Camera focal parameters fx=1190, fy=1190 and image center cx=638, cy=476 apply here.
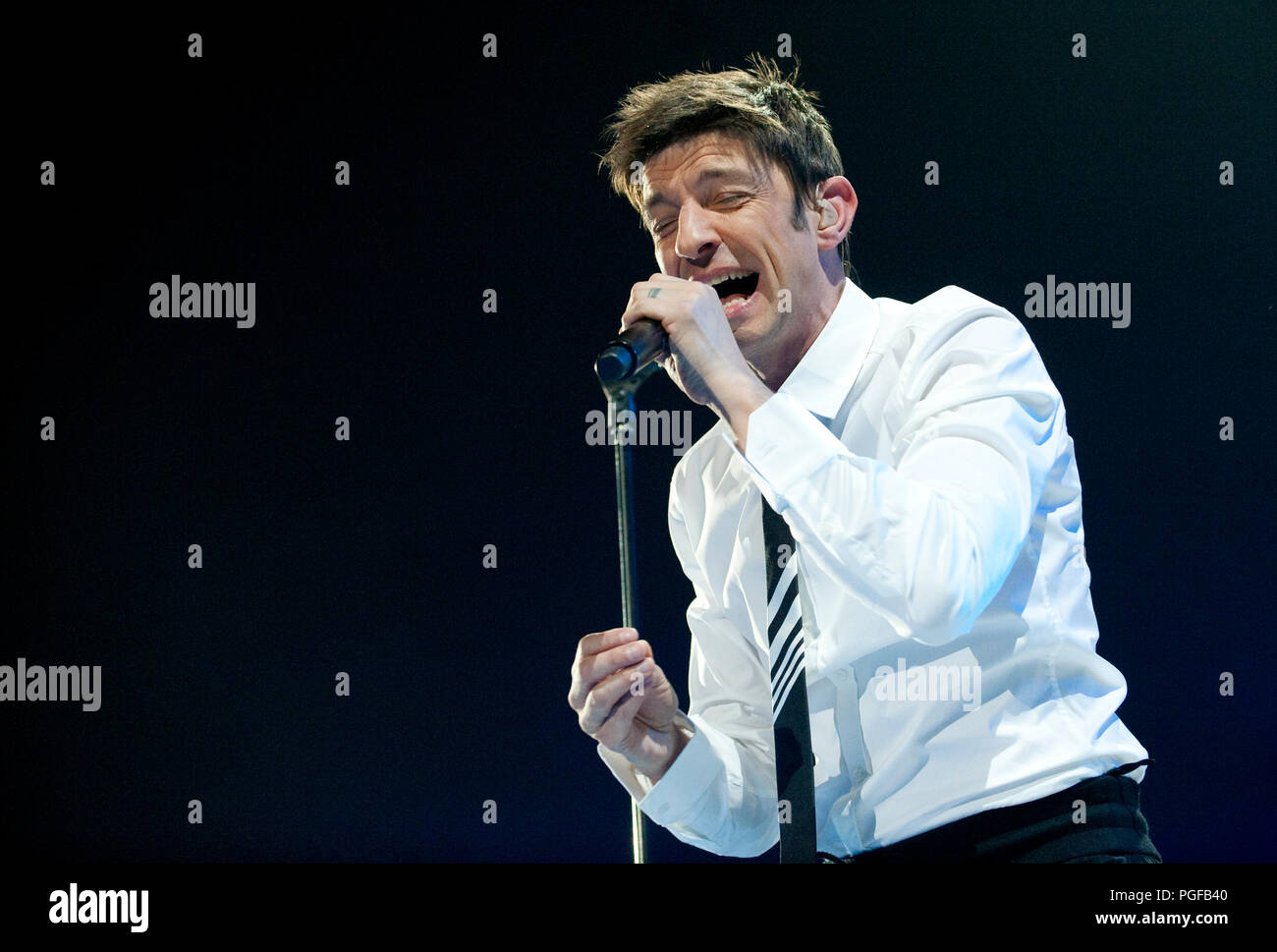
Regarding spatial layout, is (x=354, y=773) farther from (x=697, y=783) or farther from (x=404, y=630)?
(x=697, y=783)

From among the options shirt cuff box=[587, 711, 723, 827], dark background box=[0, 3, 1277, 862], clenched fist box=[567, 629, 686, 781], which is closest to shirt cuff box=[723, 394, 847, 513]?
clenched fist box=[567, 629, 686, 781]

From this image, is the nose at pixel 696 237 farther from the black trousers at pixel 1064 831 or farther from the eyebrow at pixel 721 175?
the black trousers at pixel 1064 831

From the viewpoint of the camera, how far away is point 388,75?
8.50 ft

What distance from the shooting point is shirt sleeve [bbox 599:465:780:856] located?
1676mm

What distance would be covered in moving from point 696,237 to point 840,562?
67 centimetres

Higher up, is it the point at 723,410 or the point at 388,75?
the point at 388,75

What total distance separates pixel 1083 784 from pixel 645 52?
5.61 feet

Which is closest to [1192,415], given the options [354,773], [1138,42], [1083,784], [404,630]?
[1138,42]

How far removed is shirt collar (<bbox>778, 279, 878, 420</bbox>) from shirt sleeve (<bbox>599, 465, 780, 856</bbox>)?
1.15 feet

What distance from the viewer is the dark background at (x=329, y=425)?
256 cm

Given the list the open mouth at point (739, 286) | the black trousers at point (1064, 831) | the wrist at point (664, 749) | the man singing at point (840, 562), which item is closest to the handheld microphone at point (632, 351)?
the man singing at point (840, 562)

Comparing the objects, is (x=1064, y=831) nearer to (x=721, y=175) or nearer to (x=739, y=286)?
(x=739, y=286)

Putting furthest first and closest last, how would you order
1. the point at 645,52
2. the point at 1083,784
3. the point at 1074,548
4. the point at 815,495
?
the point at 645,52
the point at 1074,548
the point at 1083,784
the point at 815,495
